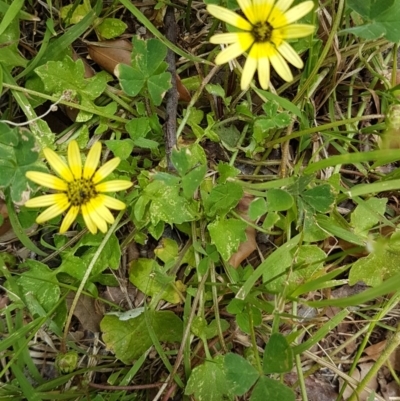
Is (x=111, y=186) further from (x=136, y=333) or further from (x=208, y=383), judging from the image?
(x=208, y=383)

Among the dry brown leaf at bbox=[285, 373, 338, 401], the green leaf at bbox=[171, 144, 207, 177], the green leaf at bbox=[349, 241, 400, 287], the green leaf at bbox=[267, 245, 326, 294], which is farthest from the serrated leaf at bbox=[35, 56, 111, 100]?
the dry brown leaf at bbox=[285, 373, 338, 401]

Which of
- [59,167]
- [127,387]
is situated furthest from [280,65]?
[127,387]

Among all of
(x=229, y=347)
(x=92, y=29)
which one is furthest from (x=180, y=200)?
(x=92, y=29)

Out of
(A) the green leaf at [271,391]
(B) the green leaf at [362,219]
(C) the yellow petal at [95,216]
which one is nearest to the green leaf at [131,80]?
(C) the yellow petal at [95,216]

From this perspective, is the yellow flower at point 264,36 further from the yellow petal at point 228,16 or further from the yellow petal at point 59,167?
the yellow petal at point 59,167

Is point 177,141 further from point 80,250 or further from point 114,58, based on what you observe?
point 80,250

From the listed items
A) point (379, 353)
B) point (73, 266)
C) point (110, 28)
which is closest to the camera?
point (73, 266)
